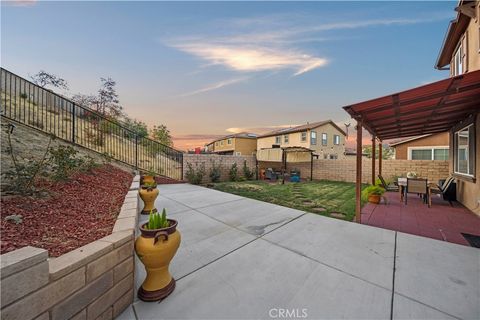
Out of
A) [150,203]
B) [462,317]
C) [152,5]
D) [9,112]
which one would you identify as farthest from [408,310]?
[9,112]

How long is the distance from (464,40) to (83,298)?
951cm

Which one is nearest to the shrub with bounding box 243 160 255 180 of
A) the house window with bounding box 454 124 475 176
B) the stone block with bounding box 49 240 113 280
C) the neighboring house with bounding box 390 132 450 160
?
the house window with bounding box 454 124 475 176

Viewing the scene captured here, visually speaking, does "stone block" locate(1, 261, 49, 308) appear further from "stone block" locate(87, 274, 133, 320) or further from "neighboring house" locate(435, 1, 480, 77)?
"neighboring house" locate(435, 1, 480, 77)

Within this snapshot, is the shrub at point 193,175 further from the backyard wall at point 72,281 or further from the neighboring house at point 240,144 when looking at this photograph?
the neighboring house at point 240,144

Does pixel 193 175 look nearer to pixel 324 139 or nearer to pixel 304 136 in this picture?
pixel 304 136

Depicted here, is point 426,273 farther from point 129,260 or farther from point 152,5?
point 152,5

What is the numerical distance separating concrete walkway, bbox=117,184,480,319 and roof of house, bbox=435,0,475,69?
5675mm

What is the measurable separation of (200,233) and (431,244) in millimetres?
3945

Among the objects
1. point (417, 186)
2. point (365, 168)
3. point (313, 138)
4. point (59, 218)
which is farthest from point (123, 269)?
point (313, 138)

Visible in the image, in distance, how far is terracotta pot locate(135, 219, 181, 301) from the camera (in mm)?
1781

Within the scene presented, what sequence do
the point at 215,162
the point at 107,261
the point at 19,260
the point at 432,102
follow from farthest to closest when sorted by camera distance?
the point at 215,162 < the point at 432,102 < the point at 107,261 < the point at 19,260

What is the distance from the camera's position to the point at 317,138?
22.2m

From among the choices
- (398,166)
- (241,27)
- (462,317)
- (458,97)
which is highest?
(241,27)

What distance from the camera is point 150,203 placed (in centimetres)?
436
